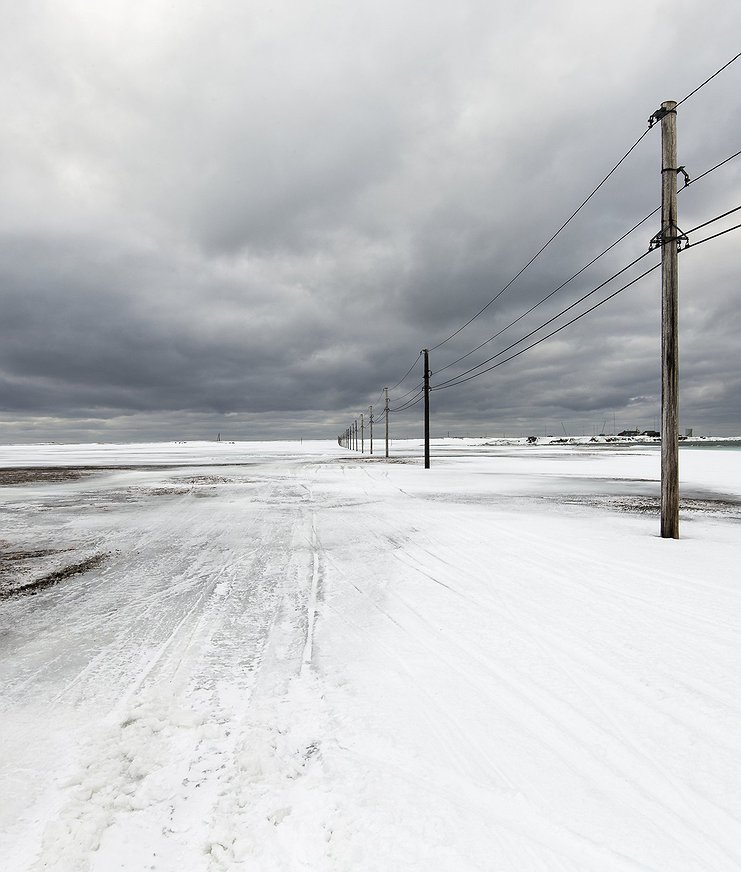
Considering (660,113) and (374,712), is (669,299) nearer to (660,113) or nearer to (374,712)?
(660,113)

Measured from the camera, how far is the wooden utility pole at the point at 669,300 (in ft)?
33.4

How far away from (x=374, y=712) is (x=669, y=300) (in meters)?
10.2

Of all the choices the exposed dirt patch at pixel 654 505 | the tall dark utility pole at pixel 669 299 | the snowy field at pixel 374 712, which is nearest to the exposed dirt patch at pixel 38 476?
the snowy field at pixel 374 712

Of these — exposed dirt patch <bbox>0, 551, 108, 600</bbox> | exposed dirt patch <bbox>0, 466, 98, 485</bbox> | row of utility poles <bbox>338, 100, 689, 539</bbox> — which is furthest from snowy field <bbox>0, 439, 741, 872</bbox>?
exposed dirt patch <bbox>0, 466, 98, 485</bbox>

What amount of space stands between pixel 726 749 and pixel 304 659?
10.2 feet

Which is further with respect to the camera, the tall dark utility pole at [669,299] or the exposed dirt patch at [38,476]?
the exposed dirt patch at [38,476]

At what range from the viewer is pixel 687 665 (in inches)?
166

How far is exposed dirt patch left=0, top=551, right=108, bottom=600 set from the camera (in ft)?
21.7

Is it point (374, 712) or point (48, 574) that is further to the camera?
Answer: point (48, 574)

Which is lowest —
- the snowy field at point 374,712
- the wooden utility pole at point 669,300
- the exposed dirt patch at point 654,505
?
the snowy field at point 374,712

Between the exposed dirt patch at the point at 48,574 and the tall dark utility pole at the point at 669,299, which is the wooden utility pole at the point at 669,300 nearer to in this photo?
the tall dark utility pole at the point at 669,299

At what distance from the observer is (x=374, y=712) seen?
3564mm

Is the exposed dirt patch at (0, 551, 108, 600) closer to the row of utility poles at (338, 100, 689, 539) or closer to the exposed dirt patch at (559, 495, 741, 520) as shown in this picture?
the row of utility poles at (338, 100, 689, 539)

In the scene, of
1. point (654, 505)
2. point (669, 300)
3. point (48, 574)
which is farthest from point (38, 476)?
point (669, 300)
